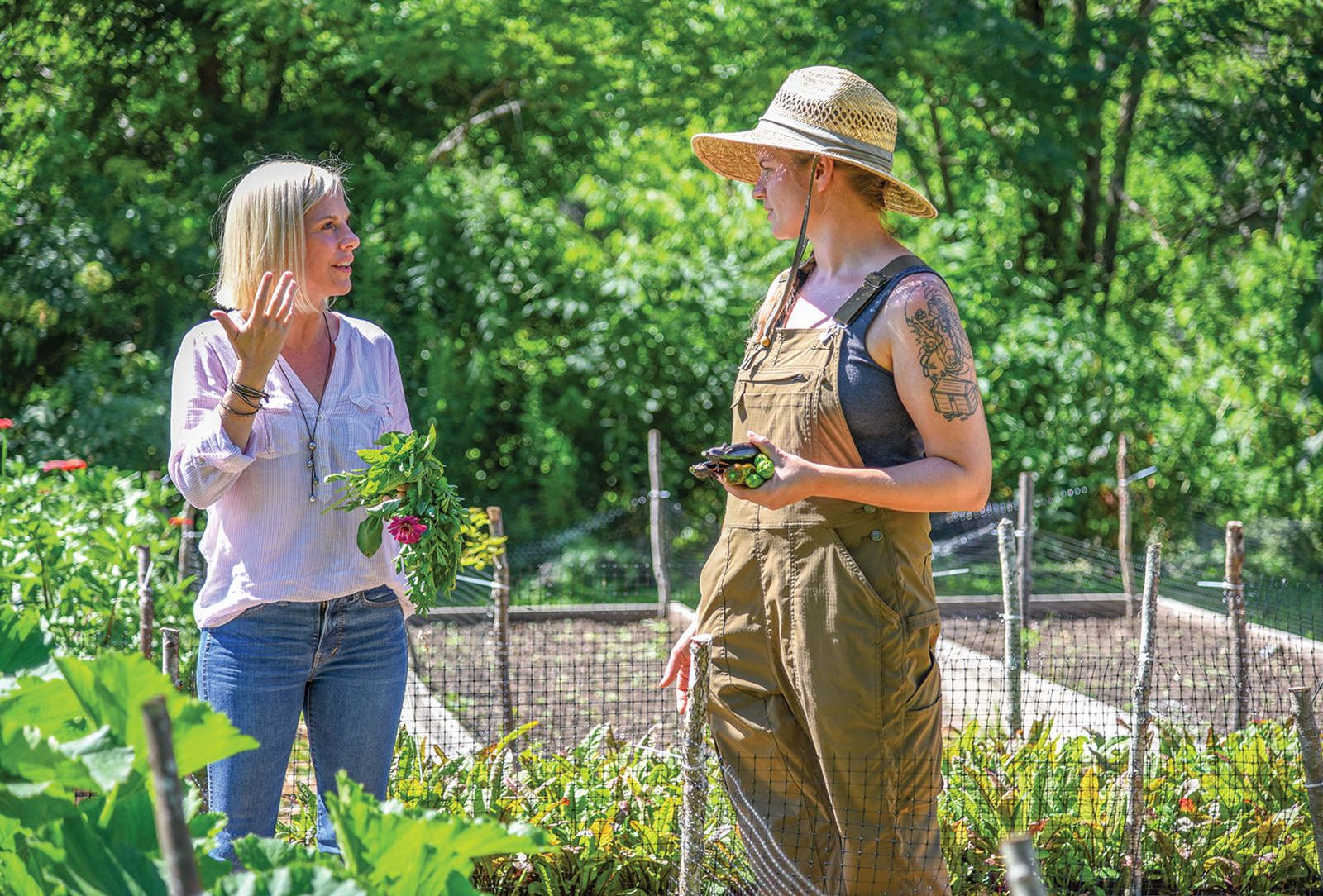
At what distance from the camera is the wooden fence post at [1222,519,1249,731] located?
456cm

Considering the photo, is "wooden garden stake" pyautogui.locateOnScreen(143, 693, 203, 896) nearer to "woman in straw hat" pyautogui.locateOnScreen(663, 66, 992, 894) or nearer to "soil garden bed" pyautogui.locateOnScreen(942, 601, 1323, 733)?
"woman in straw hat" pyautogui.locateOnScreen(663, 66, 992, 894)

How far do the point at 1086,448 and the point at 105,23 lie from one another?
31.3 feet

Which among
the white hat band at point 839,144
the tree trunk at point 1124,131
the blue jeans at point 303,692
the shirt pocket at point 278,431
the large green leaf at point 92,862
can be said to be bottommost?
the blue jeans at point 303,692

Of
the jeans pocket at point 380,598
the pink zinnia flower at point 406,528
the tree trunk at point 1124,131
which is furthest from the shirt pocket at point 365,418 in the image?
the tree trunk at point 1124,131

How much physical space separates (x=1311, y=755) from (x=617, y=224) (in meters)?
8.66

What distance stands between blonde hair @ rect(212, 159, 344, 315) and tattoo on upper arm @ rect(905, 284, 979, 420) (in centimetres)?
122

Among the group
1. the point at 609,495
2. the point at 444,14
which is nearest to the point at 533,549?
the point at 609,495

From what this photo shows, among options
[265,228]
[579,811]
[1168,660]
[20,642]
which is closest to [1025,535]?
[1168,660]

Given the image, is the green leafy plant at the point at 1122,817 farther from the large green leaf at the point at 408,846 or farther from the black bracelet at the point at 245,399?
the large green leaf at the point at 408,846

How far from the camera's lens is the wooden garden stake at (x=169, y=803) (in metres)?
0.84

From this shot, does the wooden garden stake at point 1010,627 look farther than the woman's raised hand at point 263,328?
Yes

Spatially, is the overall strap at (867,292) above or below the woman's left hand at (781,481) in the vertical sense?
above

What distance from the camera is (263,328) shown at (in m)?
2.05

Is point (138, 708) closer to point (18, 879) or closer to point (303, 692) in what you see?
point (18, 879)
